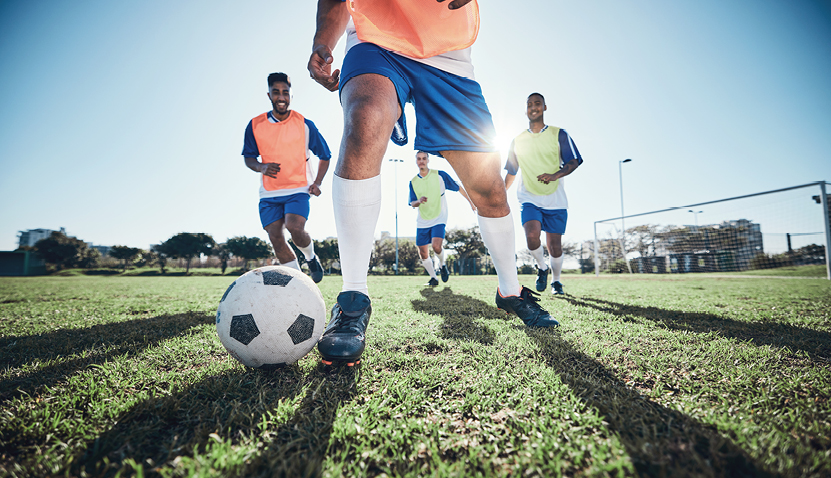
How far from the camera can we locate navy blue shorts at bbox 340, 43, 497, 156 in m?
1.95

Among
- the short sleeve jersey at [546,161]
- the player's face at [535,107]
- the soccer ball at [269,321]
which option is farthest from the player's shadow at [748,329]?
the player's face at [535,107]

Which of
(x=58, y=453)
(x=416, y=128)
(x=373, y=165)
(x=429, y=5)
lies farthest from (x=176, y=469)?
(x=429, y=5)

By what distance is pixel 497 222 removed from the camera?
2400 mm

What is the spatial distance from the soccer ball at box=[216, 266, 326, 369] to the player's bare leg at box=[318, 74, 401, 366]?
0.13 meters

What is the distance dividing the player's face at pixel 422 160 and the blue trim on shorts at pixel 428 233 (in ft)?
4.31

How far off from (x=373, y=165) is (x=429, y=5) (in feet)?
3.23

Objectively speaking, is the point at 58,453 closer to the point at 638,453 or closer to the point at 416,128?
the point at 638,453

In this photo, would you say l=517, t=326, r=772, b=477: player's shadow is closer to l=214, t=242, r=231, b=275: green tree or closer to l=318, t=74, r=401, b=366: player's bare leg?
l=318, t=74, r=401, b=366: player's bare leg

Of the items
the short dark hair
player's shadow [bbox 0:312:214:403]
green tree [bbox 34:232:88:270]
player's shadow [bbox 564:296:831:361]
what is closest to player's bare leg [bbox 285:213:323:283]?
player's shadow [bbox 0:312:214:403]

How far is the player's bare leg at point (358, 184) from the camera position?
1640mm

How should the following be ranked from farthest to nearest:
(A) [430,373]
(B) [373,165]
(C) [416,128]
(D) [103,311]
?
(D) [103,311] → (C) [416,128] → (B) [373,165] → (A) [430,373]

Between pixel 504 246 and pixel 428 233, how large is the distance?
4.87 meters

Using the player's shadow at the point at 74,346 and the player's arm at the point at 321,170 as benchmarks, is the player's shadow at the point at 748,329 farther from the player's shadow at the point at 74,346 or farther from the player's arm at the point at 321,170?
the player's arm at the point at 321,170

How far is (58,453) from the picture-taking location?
841 millimetres
